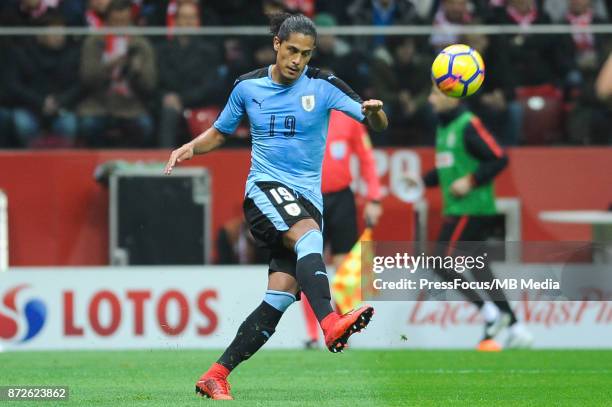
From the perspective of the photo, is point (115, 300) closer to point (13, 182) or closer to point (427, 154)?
point (13, 182)

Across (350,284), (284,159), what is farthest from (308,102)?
(350,284)

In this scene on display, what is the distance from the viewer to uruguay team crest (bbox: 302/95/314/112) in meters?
8.00

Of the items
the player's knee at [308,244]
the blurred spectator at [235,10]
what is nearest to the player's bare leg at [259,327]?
the player's knee at [308,244]

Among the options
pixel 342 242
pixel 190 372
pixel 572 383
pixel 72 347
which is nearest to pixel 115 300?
pixel 72 347

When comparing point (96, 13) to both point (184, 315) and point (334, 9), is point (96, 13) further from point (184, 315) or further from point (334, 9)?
point (184, 315)

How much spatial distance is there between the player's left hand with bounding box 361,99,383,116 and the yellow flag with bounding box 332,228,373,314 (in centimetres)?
462

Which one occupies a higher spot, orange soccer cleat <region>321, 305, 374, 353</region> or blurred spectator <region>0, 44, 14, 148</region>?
blurred spectator <region>0, 44, 14, 148</region>

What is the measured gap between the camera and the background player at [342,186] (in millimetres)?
11945

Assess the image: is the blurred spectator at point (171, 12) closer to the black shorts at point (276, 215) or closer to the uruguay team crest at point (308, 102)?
the uruguay team crest at point (308, 102)

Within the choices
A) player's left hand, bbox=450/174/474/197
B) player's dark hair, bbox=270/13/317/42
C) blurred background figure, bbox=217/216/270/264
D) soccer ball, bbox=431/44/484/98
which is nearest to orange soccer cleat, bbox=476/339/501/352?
player's left hand, bbox=450/174/474/197

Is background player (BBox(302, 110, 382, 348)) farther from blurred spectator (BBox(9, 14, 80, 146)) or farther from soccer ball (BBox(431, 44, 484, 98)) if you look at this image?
blurred spectator (BBox(9, 14, 80, 146))

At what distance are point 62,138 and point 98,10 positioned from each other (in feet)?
4.68

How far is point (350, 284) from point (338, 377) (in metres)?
3.21

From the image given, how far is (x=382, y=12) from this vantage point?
14812 millimetres
